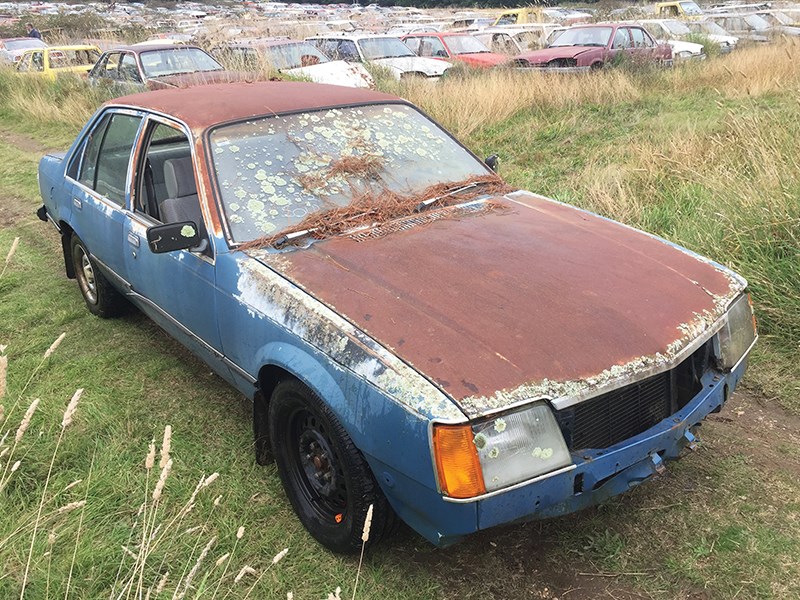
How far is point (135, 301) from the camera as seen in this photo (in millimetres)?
3971

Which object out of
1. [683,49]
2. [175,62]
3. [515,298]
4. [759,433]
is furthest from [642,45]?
[515,298]

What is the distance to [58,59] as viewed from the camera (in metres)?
15.0

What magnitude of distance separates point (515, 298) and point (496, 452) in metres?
0.67

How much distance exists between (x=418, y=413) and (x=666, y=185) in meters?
4.76

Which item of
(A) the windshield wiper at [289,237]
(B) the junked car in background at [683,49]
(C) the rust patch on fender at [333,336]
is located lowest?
(C) the rust patch on fender at [333,336]

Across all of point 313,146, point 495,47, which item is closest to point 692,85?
point 495,47

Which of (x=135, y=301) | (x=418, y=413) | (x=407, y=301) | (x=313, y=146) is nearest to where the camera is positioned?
(x=418, y=413)

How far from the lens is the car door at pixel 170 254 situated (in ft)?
10.1

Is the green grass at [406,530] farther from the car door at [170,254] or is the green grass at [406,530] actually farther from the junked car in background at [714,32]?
the junked car in background at [714,32]

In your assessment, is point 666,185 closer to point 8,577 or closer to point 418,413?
point 418,413

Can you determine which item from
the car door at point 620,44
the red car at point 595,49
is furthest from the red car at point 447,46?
the car door at point 620,44

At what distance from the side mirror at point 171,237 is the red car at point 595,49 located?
33.6 feet

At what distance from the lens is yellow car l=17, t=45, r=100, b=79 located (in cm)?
1470

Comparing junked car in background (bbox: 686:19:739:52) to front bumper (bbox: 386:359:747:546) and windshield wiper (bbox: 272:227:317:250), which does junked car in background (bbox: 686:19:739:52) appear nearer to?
windshield wiper (bbox: 272:227:317:250)
